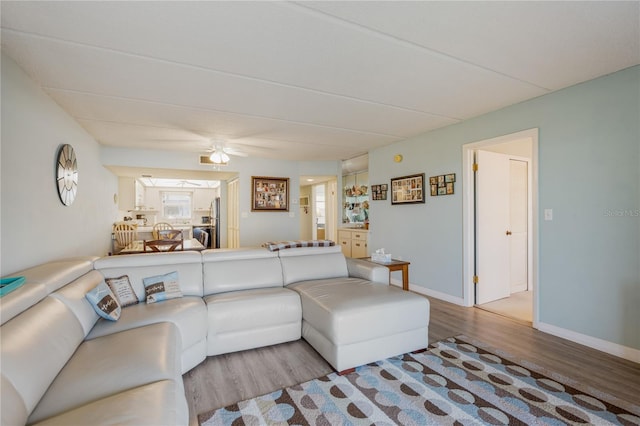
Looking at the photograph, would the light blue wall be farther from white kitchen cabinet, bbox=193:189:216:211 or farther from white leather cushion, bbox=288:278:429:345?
white kitchen cabinet, bbox=193:189:216:211

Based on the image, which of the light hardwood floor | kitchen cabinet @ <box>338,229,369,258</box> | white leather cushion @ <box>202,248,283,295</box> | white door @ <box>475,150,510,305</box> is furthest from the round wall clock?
white door @ <box>475,150,510,305</box>

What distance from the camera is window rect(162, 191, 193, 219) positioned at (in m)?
10.3

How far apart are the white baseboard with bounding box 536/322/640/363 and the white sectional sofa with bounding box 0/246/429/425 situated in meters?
1.42

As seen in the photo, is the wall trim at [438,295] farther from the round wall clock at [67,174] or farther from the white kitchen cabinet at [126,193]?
the white kitchen cabinet at [126,193]

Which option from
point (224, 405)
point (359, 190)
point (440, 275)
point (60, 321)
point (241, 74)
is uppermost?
point (241, 74)

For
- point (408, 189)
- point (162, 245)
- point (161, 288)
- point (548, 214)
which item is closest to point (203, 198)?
point (162, 245)

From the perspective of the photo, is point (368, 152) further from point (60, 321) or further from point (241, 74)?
point (60, 321)

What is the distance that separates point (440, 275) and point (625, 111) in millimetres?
2488

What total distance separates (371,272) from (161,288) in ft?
6.44

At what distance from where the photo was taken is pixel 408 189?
4.41 m

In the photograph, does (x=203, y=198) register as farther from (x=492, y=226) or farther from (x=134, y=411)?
(x=134, y=411)

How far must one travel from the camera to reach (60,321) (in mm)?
1566

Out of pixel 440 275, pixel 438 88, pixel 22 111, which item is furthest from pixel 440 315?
pixel 22 111

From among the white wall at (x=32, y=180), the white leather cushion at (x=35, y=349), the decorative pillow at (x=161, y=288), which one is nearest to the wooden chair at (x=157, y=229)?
the white wall at (x=32, y=180)
